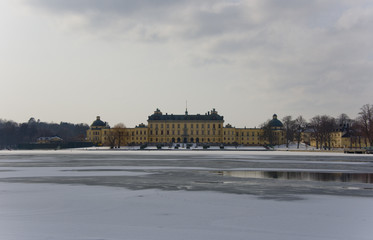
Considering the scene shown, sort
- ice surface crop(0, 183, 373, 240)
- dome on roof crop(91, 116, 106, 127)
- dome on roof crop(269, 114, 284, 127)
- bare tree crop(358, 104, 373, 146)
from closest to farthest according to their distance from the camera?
ice surface crop(0, 183, 373, 240) → bare tree crop(358, 104, 373, 146) → dome on roof crop(269, 114, 284, 127) → dome on roof crop(91, 116, 106, 127)

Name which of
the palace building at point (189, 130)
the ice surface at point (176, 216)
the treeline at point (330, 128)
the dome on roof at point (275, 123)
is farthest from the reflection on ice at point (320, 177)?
the dome on roof at point (275, 123)

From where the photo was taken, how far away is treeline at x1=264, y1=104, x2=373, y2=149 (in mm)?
90500

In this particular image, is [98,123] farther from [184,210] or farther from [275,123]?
[184,210]

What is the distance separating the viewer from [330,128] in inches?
4176

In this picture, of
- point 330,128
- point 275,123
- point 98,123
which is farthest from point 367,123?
point 98,123

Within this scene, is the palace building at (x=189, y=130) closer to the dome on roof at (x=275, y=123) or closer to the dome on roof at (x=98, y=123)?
the dome on roof at (x=275, y=123)

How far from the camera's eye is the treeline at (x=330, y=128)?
90500 mm

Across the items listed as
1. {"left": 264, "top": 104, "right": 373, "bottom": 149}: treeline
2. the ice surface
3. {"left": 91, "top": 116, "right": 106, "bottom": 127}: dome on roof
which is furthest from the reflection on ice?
{"left": 91, "top": 116, "right": 106, "bottom": 127}: dome on roof

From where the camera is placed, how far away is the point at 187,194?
16625 mm

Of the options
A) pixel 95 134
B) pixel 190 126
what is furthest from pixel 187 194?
pixel 95 134

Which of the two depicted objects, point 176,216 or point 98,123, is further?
point 98,123

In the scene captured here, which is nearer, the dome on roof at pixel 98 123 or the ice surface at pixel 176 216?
the ice surface at pixel 176 216

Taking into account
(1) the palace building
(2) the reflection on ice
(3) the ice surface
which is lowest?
(3) the ice surface

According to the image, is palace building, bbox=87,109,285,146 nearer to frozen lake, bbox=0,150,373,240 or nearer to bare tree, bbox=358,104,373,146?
bare tree, bbox=358,104,373,146
